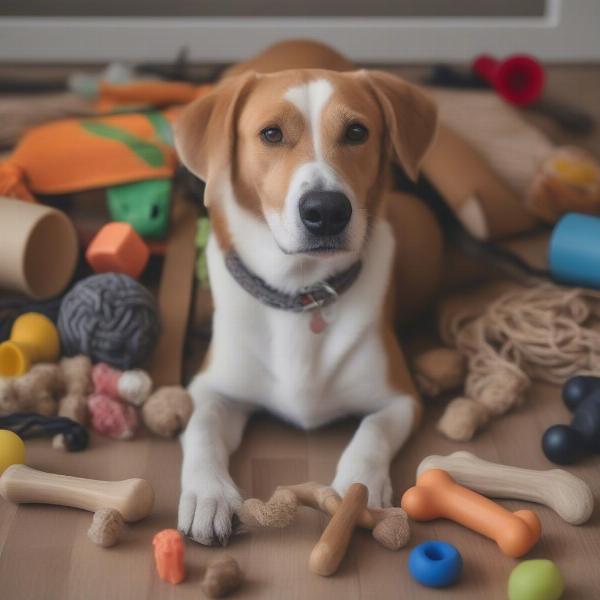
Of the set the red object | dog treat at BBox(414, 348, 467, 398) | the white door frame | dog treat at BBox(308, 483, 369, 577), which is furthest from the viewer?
the white door frame

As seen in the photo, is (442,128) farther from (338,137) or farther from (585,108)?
(338,137)

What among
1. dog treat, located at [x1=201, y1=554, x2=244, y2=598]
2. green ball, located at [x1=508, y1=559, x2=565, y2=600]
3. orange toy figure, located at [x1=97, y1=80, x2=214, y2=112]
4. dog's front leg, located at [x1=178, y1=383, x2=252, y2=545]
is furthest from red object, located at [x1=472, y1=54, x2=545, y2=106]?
dog treat, located at [x1=201, y1=554, x2=244, y2=598]

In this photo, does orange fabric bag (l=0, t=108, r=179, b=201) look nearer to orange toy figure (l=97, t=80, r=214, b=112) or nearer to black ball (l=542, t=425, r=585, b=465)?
orange toy figure (l=97, t=80, r=214, b=112)

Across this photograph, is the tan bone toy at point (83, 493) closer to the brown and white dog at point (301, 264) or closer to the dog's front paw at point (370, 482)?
the brown and white dog at point (301, 264)

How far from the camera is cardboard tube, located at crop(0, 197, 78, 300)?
2.24 m

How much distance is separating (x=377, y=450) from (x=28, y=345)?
2.84 ft

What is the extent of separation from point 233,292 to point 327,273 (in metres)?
0.22

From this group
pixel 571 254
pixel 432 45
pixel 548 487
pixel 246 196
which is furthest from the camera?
pixel 432 45

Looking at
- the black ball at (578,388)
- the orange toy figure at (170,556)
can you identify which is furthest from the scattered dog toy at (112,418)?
the black ball at (578,388)

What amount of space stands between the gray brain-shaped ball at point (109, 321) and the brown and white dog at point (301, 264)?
18cm

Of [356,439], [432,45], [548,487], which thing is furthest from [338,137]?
[432,45]

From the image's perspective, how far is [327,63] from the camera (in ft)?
8.25

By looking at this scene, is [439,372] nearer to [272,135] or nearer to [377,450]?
[377,450]

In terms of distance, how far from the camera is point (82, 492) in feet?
5.83
